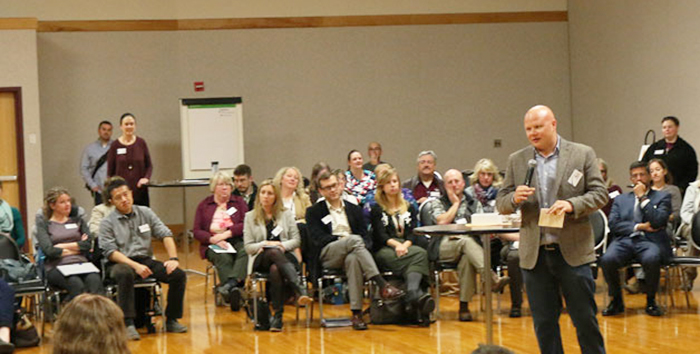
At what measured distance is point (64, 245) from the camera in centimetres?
668

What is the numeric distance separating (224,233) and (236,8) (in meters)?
5.54

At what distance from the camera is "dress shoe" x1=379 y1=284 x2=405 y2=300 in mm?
6540

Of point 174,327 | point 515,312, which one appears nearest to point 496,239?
point 515,312

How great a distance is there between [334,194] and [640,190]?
7.61 feet

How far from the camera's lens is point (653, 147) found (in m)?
9.38

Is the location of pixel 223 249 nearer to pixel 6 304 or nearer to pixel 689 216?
pixel 6 304

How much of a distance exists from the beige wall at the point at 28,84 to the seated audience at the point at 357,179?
4.08 metres

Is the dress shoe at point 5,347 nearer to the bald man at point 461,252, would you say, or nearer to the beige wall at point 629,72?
the bald man at point 461,252

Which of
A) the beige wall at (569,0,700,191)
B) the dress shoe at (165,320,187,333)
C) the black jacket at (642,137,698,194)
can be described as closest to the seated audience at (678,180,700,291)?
the black jacket at (642,137,698,194)

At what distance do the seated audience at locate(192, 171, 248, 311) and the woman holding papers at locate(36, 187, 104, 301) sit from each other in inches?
37.3

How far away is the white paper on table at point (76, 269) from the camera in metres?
6.46

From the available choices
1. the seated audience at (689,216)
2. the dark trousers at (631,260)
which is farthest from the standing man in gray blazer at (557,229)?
the seated audience at (689,216)

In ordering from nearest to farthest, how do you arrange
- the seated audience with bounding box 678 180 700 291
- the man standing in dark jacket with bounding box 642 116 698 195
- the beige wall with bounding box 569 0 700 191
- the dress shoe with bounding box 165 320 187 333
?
the dress shoe with bounding box 165 320 187 333
the seated audience with bounding box 678 180 700 291
the man standing in dark jacket with bounding box 642 116 698 195
the beige wall with bounding box 569 0 700 191

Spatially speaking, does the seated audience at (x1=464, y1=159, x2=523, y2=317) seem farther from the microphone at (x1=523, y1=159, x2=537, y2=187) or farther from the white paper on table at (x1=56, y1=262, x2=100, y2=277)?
the white paper on table at (x1=56, y1=262, x2=100, y2=277)
